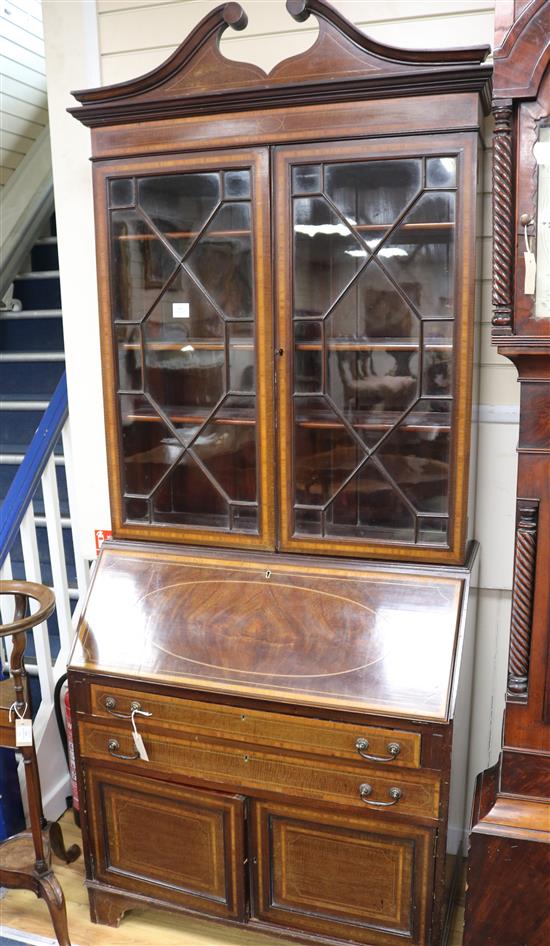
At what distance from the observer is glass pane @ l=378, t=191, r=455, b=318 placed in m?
1.80

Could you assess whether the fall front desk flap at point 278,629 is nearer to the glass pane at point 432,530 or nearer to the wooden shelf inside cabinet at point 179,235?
the glass pane at point 432,530

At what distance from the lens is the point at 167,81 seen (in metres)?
1.93

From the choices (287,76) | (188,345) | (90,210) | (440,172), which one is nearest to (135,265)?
(188,345)

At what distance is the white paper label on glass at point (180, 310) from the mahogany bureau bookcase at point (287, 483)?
12 mm

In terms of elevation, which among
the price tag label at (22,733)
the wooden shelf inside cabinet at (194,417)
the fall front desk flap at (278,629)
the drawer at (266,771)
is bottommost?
the drawer at (266,771)

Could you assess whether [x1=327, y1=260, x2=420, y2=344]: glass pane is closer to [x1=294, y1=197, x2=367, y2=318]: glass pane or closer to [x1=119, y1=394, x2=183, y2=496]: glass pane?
[x1=294, y1=197, x2=367, y2=318]: glass pane

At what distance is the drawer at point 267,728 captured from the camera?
1.75 m

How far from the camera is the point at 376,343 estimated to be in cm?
193

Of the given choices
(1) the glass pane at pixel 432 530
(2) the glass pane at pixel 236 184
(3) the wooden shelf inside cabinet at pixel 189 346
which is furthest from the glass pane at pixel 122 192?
(1) the glass pane at pixel 432 530

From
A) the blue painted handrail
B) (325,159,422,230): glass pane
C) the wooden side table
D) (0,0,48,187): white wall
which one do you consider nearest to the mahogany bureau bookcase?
(325,159,422,230): glass pane

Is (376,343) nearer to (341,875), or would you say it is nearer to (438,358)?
(438,358)

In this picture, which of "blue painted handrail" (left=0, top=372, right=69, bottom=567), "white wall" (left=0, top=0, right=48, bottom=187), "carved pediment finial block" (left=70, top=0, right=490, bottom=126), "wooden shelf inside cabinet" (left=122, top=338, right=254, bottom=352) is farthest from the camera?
"white wall" (left=0, top=0, right=48, bottom=187)

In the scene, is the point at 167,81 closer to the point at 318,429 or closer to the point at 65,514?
the point at 318,429

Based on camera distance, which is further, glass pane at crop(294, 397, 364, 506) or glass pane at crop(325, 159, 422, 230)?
glass pane at crop(294, 397, 364, 506)
